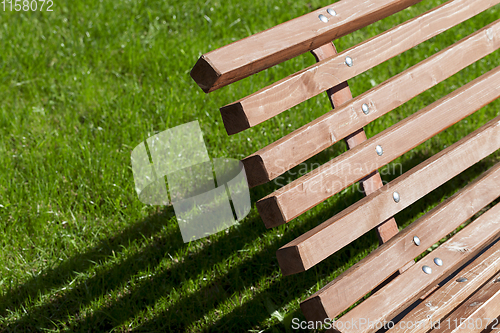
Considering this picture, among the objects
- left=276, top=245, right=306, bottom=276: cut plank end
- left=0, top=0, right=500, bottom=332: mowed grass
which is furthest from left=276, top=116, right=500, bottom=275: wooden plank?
left=0, top=0, right=500, bottom=332: mowed grass

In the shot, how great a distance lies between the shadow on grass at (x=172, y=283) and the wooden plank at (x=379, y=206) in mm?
777

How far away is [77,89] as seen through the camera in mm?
3217

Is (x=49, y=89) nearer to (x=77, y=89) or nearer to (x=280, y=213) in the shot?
(x=77, y=89)

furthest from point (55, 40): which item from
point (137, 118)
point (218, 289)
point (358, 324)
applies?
point (358, 324)

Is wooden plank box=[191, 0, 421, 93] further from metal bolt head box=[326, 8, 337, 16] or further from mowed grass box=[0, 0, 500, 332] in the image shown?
mowed grass box=[0, 0, 500, 332]

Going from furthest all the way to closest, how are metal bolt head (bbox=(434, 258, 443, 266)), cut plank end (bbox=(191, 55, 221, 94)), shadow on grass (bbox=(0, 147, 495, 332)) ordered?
shadow on grass (bbox=(0, 147, 495, 332)), metal bolt head (bbox=(434, 258, 443, 266)), cut plank end (bbox=(191, 55, 221, 94))

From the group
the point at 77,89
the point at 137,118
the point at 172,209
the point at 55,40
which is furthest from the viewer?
the point at 55,40

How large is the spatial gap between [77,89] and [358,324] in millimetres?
2568

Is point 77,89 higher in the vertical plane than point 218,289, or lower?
higher

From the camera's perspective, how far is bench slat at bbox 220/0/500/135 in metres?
1.54

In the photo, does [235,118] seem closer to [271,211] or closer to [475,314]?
[271,211]

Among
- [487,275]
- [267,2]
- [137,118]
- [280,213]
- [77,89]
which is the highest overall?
[267,2]

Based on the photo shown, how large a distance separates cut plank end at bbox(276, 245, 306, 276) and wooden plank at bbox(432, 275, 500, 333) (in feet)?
1.77

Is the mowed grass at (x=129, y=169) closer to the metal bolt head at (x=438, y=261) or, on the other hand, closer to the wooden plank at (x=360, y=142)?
the wooden plank at (x=360, y=142)
